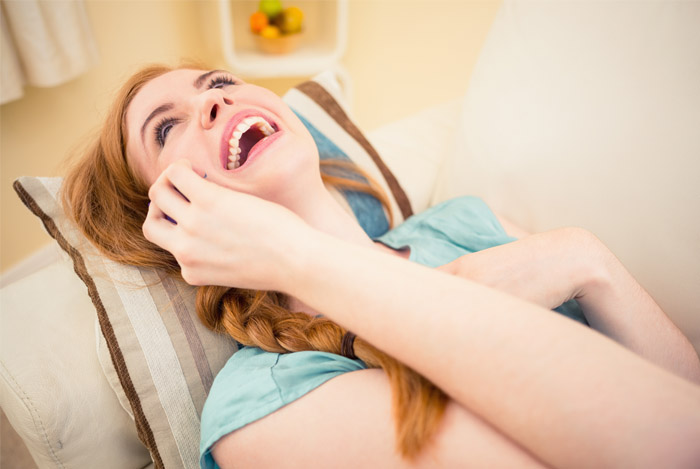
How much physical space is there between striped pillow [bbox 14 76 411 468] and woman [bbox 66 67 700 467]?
0.14ft

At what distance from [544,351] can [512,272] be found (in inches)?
11.0

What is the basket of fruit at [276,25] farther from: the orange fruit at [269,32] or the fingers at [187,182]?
the fingers at [187,182]

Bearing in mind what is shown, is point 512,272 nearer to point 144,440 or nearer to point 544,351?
point 544,351

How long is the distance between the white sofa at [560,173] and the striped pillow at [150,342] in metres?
0.06


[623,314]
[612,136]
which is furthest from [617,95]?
[623,314]

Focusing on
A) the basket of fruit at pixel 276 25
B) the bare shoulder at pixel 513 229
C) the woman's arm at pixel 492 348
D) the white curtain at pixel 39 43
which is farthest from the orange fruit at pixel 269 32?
the woman's arm at pixel 492 348

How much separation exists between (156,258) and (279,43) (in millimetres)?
1675

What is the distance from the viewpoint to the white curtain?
1.38 m

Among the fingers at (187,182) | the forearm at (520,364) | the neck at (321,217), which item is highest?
the fingers at (187,182)

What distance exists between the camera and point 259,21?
221cm

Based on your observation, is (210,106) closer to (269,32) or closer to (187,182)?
(187,182)

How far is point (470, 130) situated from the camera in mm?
1332

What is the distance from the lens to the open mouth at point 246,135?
934 mm

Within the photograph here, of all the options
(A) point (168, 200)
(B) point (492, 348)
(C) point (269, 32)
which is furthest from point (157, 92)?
(C) point (269, 32)
